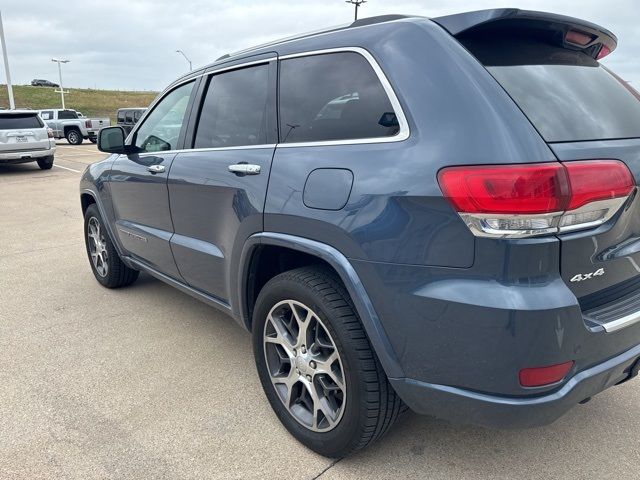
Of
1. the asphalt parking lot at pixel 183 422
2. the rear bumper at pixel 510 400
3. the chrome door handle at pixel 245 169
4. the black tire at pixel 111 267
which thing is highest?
the chrome door handle at pixel 245 169

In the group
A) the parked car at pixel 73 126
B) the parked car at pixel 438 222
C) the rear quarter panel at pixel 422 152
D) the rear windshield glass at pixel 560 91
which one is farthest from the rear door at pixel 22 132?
the rear windshield glass at pixel 560 91

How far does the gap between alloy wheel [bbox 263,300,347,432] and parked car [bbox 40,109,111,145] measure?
25493mm

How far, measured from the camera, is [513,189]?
1688 millimetres

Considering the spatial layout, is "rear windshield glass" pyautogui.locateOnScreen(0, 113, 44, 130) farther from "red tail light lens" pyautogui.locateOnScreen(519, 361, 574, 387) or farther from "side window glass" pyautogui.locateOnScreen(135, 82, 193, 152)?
"red tail light lens" pyautogui.locateOnScreen(519, 361, 574, 387)

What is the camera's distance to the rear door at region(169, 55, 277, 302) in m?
2.58

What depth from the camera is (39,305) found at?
14.2 feet

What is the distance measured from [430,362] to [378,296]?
30 cm

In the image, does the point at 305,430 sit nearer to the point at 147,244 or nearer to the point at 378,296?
the point at 378,296

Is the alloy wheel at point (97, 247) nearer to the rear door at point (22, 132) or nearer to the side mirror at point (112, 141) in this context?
the side mirror at point (112, 141)

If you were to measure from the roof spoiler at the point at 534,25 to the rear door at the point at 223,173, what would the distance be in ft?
3.24

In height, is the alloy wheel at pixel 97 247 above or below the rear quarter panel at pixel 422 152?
below

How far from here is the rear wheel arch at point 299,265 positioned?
1.99 m

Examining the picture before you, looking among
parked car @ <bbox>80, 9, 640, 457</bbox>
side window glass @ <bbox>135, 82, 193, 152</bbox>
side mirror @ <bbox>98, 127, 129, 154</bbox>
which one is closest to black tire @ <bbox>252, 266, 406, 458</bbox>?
parked car @ <bbox>80, 9, 640, 457</bbox>

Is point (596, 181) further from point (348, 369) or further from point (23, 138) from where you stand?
point (23, 138)
